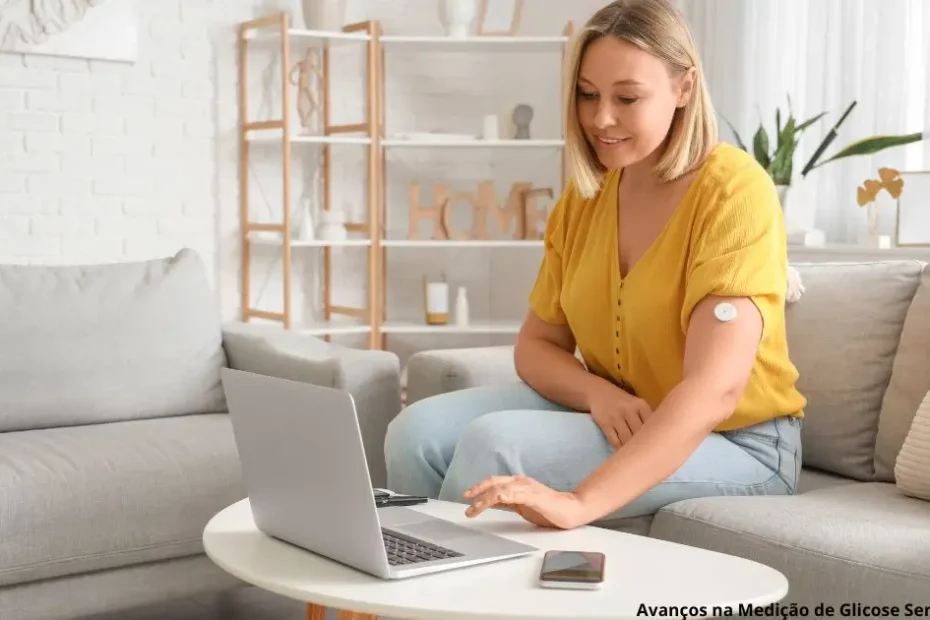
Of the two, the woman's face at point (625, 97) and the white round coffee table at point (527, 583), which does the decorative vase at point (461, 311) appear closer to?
the woman's face at point (625, 97)

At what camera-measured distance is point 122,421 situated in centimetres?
271

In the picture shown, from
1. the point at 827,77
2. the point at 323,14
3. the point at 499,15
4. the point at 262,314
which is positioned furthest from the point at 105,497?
the point at 499,15

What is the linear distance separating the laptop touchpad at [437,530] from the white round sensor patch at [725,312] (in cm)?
48

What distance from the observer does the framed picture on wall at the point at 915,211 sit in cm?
306

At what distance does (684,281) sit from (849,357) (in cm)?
50

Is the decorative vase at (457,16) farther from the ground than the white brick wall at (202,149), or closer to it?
farther from the ground

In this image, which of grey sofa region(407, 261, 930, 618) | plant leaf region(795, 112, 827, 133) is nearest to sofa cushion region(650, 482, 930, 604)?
grey sofa region(407, 261, 930, 618)

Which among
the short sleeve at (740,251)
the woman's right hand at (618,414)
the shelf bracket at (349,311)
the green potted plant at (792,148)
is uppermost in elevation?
the green potted plant at (792,148)

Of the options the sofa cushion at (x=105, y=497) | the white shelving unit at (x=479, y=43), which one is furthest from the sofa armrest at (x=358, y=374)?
the white shelving unit at (x=479, y=43)

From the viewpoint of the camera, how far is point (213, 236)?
425 centimetres

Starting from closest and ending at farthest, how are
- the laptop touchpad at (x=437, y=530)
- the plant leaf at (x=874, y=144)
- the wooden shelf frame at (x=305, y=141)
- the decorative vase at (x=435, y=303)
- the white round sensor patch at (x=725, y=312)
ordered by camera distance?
the laptop touchpad at (x=437, y=530) → the white round sensor patch at (x=725, y=312) → the plant leaf at (x=874, y=144) → the wooden shelf frame at (x=305, y=141) → the decorative vase at (x=435, y=303)

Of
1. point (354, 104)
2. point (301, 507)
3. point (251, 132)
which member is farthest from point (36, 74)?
point (301, 507)

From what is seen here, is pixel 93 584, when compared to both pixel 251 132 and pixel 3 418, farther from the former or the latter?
pixel 251 132

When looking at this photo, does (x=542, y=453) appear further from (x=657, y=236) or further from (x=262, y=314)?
(x=262, y=314)
